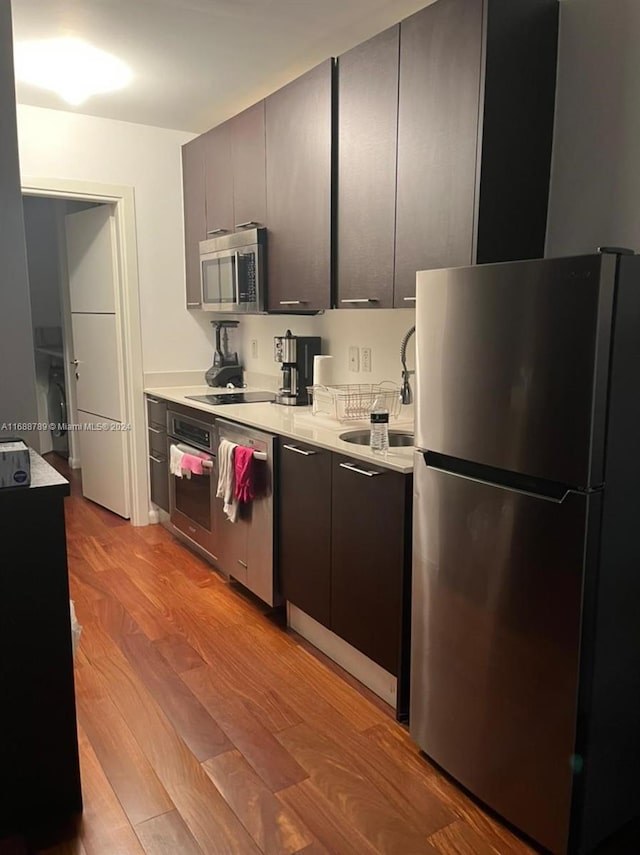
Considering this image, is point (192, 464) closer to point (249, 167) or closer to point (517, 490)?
point (249, 167)

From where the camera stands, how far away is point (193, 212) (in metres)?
3.90

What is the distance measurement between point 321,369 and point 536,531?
1751 mm

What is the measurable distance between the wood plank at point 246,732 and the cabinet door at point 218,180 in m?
2.32

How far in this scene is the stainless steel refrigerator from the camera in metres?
1.41

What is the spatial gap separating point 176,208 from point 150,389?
45.8 inches

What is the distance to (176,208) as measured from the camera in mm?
4043

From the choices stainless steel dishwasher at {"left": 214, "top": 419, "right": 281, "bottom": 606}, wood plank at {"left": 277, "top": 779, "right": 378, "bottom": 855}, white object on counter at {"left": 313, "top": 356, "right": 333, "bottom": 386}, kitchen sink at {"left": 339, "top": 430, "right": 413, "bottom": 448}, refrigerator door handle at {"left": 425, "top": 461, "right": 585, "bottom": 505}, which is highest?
white object on counter at {"left": 313, "top": 356, "right": 333, "bottom": 386}

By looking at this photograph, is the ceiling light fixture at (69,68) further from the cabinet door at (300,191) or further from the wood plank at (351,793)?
the wood plank at (351,793)

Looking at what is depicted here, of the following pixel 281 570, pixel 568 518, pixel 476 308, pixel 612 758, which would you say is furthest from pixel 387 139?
pixel 612 758

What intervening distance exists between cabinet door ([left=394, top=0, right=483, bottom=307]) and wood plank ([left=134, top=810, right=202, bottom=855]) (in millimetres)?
1790

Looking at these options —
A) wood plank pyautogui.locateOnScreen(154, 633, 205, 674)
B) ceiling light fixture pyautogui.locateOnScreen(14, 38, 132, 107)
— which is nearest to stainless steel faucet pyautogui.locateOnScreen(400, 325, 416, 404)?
wood plank pyautogui.locateOnScreen(154, 633, 205, 674)

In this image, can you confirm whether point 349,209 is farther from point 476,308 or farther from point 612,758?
point 612,758

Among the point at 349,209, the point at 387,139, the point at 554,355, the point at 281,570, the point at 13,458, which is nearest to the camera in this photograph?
the point at 554,355

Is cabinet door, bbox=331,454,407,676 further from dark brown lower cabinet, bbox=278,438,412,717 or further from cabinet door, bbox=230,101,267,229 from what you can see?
cabinet door, bbox=230,101,267,229
